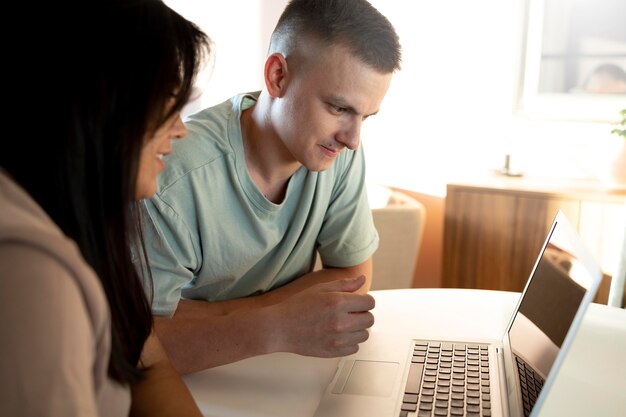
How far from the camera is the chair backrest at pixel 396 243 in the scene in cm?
261

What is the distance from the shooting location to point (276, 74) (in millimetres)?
1480

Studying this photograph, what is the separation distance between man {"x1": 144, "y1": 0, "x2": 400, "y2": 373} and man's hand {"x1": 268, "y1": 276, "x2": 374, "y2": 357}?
24 mm

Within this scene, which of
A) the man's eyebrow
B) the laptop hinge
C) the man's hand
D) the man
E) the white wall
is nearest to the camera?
the laptop hinge

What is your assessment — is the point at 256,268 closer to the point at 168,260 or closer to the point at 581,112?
the point at 168,260

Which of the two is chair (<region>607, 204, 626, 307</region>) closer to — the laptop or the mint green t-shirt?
the mint green t-shirt

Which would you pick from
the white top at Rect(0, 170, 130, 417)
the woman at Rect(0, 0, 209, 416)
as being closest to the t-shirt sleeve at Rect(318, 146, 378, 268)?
the woman at Rect(0, 0, 209, 416)

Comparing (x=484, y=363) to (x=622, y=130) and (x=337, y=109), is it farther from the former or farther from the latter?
(x=622, y=130)

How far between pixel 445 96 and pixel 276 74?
6.55ft

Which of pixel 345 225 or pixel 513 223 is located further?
pixel 513 223

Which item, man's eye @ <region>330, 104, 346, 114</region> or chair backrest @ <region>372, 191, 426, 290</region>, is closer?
man's eye @ <region>330, 104, 346, 114</region>

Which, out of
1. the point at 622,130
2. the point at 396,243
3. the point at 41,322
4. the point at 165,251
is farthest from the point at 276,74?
the point at 622,130

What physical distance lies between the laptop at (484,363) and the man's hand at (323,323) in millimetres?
61

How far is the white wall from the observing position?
312 centimetres

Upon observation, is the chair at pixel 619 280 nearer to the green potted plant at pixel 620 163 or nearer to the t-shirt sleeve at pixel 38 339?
the green potted plant at pixel 620 163
